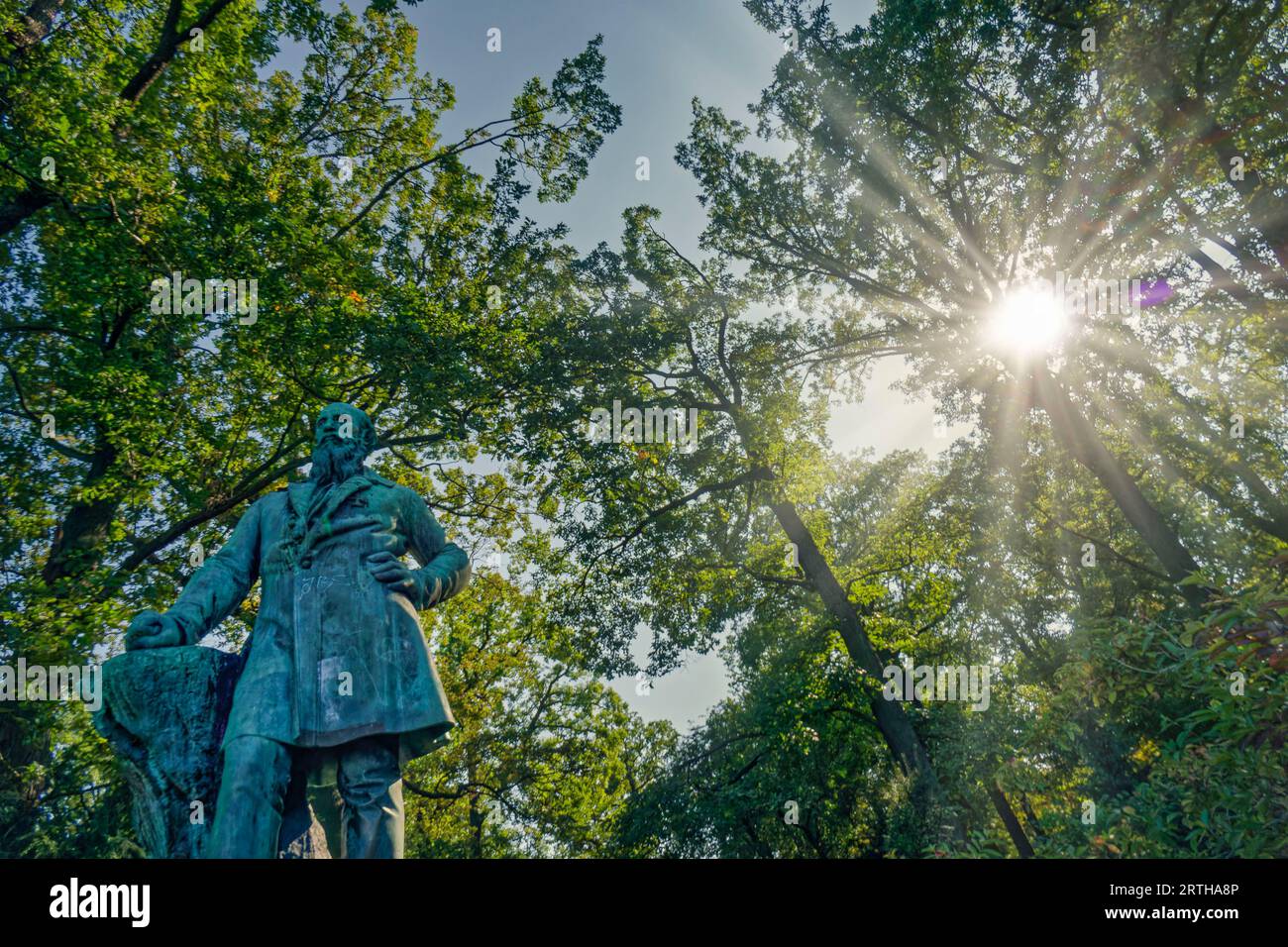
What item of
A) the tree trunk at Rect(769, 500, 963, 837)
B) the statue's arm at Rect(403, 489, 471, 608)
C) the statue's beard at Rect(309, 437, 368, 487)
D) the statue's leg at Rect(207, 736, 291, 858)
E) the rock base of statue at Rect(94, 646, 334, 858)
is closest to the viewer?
the statue's leg at Rect(207, 736, 291, 858)

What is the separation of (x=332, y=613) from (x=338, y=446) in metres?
1.08

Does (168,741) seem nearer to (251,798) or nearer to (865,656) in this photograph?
(251,798)

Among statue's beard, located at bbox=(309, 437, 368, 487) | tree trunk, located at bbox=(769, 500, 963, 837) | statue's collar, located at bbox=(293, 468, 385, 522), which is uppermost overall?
statue's beard, located at bbox=(309, 437, 368, 487)

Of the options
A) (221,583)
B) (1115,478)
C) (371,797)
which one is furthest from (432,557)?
(1115,478)

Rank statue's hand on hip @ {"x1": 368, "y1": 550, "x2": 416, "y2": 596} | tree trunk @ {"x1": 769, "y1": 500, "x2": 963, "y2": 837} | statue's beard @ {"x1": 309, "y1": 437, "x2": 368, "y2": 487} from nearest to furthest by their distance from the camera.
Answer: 1. statue's hand on hip @ {"x1": 368, "y1": 550, "x2": 416, "y2": 596}
2. statue's beard @ {"x1": 309, "y1": 437, "x2": 368, "y2": 487}
3. tree trunk @ {"x1": 769, "y1": 500, "x2": 963, "y2": 837}

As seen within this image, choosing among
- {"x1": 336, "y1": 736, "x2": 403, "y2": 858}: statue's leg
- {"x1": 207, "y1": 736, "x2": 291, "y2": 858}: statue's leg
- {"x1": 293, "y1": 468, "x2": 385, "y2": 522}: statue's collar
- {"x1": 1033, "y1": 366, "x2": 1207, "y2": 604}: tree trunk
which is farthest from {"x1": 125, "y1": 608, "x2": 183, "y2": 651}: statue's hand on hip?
{"x1": 1033, "y1": 366, "x2": 1207, "y2": 604}: tree trunk

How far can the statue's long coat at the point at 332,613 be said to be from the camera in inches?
139

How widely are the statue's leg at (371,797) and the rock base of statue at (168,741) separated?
0.34 meters

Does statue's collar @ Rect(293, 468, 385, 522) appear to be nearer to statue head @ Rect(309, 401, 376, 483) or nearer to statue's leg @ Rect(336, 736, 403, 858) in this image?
statue head @ Rect(309, 401, 376, 483)

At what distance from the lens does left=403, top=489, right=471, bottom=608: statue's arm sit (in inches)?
162

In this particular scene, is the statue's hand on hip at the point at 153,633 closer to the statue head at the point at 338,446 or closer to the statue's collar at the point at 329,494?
the statue's collar at the point at 329,494

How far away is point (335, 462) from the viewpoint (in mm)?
4406

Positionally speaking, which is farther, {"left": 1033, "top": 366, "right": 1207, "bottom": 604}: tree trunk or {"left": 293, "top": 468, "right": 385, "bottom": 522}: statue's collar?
{"left": 1033, "top": 366, "right": 1207, "bottom": 604}: tree trunk
